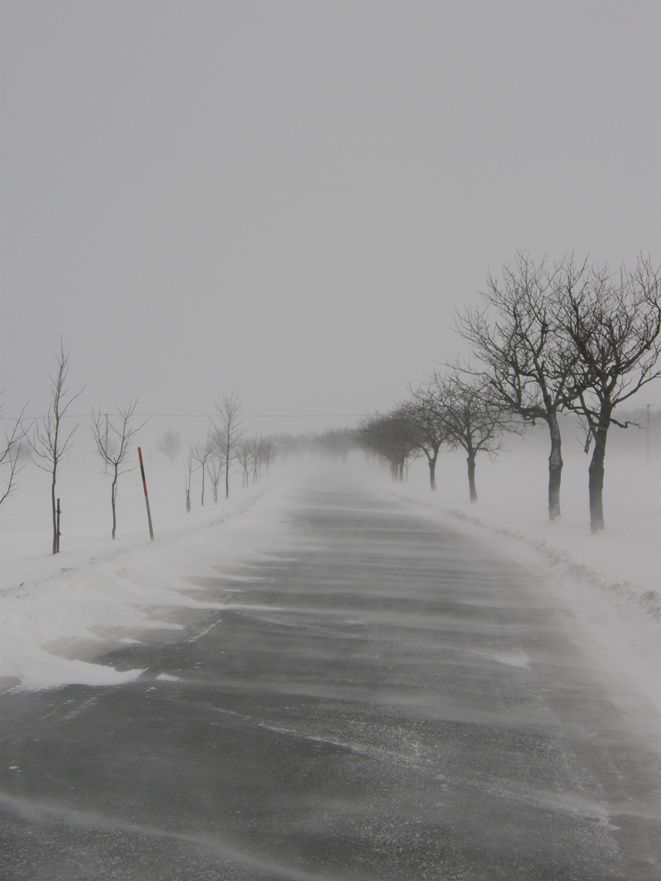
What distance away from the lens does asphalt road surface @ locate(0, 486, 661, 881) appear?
306cm

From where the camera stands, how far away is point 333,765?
4.05 m

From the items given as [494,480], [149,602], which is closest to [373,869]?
[149,602]

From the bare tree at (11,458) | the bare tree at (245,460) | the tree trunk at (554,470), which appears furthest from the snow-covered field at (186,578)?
the bare tree at (245,460)

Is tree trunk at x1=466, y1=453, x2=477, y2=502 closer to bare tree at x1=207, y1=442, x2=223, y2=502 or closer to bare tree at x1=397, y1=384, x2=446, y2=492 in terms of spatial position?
bare tree at x1=397, y1=384, x2=446, y2=492

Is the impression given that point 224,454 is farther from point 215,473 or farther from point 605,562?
point 605,562

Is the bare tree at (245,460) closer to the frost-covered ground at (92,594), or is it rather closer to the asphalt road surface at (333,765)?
the frost-covered ground at (92,594)

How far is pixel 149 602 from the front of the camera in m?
8.95

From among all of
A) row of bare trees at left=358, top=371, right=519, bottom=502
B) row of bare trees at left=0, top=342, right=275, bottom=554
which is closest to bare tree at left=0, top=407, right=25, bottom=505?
row of bare trees at left=0, top=342, right=275, bottom=554

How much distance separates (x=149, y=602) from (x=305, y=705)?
172 inches

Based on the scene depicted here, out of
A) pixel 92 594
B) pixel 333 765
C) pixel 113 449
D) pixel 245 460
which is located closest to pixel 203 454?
pixel 245 460

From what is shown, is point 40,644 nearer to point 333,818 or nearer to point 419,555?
point 333,818

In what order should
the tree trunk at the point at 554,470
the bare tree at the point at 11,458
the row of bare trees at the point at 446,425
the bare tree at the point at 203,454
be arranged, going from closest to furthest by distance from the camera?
1. the bare tree at the point at 11,458
2. the tree trunk at the point at 554,470
3. the row of bare trees at the point at 446,425
4. the bare tree at the point at 203,454

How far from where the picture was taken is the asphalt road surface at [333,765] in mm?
3062

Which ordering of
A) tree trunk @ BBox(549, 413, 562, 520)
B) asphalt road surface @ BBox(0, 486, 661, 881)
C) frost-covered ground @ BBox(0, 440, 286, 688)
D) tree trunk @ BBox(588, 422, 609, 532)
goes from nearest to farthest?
asphalt road surface @ BBox(0, 486, 661, 881), frost-covered ground @ BBox(0, 440, 286, 688), tree trunk @ BBox(588, 422, 609, 532), tree trunk @ BBox(549, 413, 562, 520)
